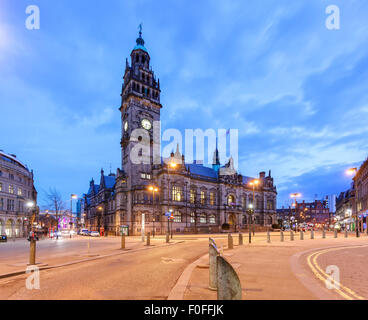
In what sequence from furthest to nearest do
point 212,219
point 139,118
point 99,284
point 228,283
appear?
point 212,219 → point 139,118 → point 99,284 → point 228,283

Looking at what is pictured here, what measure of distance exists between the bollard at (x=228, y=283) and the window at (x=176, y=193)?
170 ft

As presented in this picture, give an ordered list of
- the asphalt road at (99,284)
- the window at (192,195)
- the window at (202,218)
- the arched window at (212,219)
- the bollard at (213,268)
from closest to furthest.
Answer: the asphalt road at (99,284), the bollard at (213,268), the window at (192,195), the window at (202,218), the arched window at (212,219)

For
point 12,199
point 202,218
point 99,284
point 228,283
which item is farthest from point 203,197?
point 228,283

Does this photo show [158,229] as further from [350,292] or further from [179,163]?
[350,292]

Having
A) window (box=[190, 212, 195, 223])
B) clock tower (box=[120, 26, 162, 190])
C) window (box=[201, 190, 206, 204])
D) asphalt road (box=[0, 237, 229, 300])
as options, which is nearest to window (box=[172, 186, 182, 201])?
window (box=[190, 212, 195, 223])

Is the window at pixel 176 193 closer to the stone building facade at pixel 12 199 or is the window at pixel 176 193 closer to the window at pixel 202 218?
the window at pixel 202 218

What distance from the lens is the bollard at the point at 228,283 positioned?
3824 millimetres

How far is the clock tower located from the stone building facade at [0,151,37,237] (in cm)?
2272

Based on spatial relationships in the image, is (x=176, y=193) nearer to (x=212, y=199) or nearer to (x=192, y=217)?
(x=192, y=217)

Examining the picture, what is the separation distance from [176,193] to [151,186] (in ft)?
22.0

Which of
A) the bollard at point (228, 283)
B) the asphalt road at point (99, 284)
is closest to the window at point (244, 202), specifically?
the asphalt road at point (99, 284)

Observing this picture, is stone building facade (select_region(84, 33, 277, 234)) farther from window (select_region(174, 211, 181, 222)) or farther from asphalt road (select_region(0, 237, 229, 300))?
asphalt road (select_region(0, 237, 229, 300))

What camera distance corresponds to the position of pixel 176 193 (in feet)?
184
